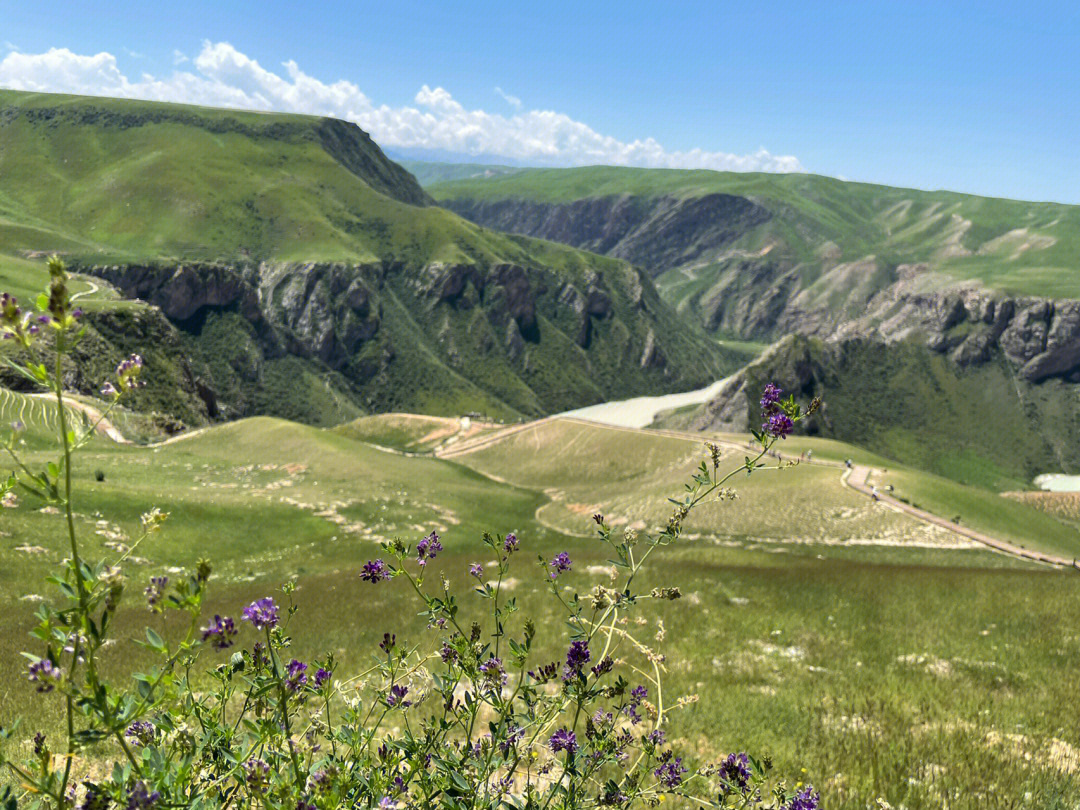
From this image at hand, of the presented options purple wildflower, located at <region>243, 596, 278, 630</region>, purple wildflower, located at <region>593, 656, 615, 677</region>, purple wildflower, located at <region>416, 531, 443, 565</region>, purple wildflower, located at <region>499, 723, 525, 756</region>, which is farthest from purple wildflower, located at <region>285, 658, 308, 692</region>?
purple wildflower, located at <region>593, 656, 615, 677</region>

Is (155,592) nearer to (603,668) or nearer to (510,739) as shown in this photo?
(510,739)

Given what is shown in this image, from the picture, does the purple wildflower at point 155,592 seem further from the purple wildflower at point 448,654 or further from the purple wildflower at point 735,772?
the purple wildflower at point 735,772

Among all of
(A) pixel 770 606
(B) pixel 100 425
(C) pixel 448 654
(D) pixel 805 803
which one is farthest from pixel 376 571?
(B) pixel 100 425

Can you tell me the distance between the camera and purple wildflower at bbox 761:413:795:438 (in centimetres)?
475

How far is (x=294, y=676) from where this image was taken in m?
4.41

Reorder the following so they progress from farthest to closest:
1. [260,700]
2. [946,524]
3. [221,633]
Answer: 1. [946,524]
2. [260,700]
3. [221,633]

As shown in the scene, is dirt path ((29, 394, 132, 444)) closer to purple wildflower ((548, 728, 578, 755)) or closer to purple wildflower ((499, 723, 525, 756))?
purple wildflower ((499, 723, 525, 756))

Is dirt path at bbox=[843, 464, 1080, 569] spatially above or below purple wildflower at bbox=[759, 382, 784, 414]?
below

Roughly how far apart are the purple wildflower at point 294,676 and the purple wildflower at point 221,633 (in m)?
0.75

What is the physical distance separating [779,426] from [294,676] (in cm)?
399

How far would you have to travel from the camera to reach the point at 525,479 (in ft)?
260

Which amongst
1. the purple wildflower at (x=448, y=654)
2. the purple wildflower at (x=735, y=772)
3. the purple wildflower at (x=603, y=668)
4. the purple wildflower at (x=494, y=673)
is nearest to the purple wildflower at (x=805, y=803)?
the purple wildflower at (x=735, y=772)

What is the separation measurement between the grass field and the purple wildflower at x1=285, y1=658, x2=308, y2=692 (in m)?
3.77

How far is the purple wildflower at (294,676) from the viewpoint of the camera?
4246 mm
